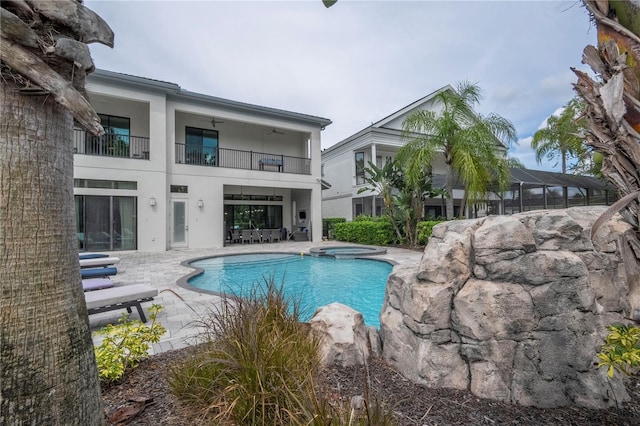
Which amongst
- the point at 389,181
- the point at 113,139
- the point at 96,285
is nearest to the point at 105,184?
the point at 113,139

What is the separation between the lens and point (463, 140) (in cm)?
1254

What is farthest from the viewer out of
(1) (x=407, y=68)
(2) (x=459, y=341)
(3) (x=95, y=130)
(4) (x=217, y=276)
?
(1) (x=407, y=68)

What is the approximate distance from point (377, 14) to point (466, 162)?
35.5 ft

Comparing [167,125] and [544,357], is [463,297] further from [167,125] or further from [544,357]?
[167,125]

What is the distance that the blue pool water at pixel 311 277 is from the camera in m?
7.43

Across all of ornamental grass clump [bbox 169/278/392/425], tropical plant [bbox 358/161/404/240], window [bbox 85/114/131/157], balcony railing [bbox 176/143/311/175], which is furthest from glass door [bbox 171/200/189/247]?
ornamental grass clump [bbox 169/278/392/425]

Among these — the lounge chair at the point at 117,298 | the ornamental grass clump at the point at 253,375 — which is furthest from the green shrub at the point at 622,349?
the lounge chair at the point at 117,298

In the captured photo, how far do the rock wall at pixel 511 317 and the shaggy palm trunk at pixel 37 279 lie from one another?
2.55 meters

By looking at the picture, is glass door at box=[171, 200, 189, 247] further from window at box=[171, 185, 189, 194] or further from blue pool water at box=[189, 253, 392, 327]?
blue pool water at box=[189, 253, 392, 327]

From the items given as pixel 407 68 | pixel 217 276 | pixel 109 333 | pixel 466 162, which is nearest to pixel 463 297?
pixel 109 333

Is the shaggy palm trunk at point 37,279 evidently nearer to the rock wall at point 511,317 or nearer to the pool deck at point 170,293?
the pool deck at point 170,293

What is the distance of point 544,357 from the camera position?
2498mm

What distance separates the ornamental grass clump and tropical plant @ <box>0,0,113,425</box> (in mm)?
682

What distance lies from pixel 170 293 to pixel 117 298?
7.54 ft
